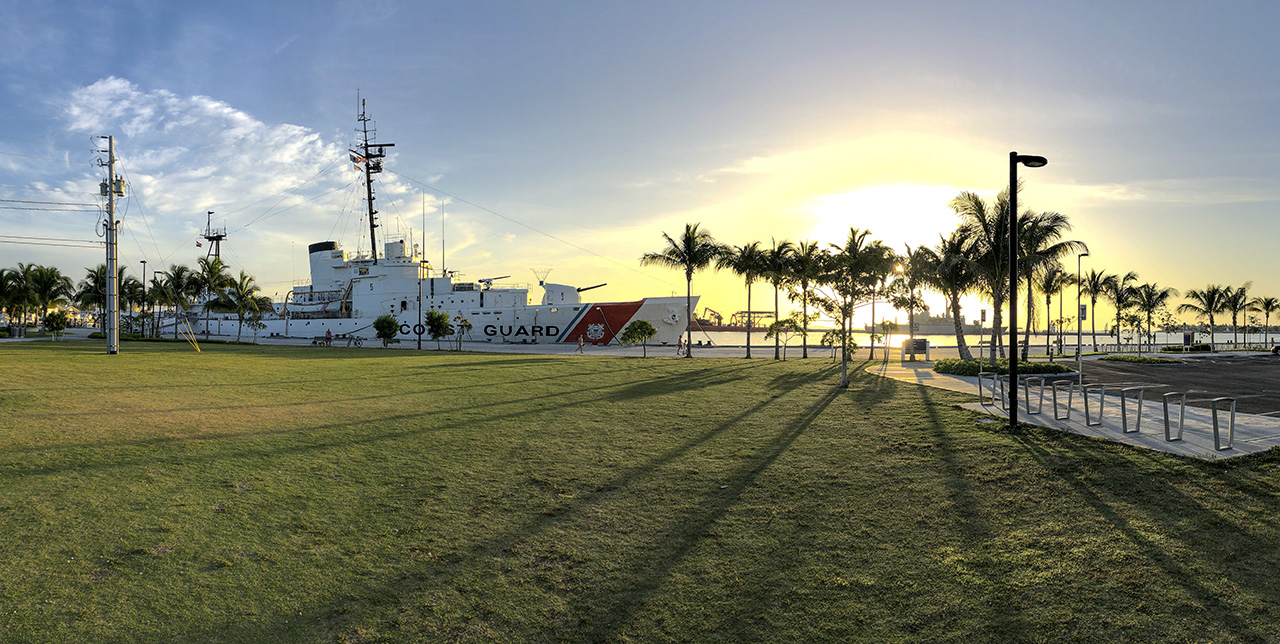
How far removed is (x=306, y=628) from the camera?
3.99 m

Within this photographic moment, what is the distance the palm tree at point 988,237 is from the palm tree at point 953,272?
28 cm

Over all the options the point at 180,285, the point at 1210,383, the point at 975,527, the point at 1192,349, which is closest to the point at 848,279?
the point at 1210,383

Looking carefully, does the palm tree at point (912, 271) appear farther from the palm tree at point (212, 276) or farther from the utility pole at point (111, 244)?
the palm tree at point (212, 276)

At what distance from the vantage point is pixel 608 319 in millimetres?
45812

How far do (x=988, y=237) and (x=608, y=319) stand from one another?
93.7ft

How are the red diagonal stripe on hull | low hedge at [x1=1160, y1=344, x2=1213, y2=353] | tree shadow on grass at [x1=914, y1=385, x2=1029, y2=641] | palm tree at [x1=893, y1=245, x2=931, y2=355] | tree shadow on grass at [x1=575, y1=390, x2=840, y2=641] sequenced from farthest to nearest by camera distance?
the red diagonal stripe on hull < low hedge at [x1=1160, y1=344, x2=1213, y2=353] < palm tree at [x1=893, y1=245, x2=931, y2=355] < tree shadow on grass at [x1=575, y1=390, x2=840, y2=641] < tree shadow on grass at [x1=914, y1=385, x2=1029, y2=641]

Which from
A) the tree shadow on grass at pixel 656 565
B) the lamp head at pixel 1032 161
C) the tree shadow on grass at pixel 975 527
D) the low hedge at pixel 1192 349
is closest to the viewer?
the tree shadow on grass at pixel 975 527

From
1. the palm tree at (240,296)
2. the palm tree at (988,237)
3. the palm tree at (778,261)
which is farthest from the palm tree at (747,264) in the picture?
the palm tree at (240,296)

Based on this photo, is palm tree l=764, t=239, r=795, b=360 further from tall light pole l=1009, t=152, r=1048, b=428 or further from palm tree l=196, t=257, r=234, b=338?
palm tree l=196, t=257, r=234, b=338

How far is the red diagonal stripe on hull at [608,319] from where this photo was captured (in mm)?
45656

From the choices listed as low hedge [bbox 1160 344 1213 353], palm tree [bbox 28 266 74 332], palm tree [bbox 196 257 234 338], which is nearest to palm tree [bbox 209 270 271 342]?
palm tree [bbox 196 257 234 338]

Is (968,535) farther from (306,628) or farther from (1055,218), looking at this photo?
(1055,218)

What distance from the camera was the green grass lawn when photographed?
4105 millimetres

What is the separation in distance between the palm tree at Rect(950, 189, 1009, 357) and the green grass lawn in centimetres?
1427
